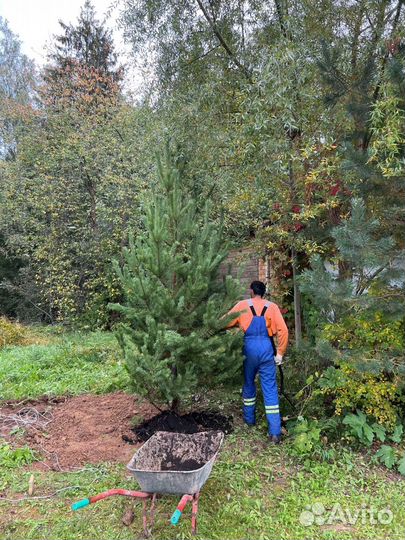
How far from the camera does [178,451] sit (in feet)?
11.6

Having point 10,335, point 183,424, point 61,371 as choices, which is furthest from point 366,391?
point 10,335

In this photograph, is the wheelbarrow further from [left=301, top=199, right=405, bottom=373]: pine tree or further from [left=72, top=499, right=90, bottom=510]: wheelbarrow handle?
[left=301, top=199, right=405, bottom=373]: pine tree

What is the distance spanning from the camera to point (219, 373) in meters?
4.53

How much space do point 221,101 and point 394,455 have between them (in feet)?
15.4

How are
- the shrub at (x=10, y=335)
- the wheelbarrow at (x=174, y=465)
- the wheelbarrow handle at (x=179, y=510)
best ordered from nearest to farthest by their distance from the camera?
the wheelbarrow handle at (x=179, y=510)
the wheelbarrow at (x=174, y=465)
the shrub at (x=10, y=335)

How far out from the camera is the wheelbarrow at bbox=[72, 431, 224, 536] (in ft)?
9.51

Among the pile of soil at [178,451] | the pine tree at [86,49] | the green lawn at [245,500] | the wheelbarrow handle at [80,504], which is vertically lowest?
the green lawn at [245,500]

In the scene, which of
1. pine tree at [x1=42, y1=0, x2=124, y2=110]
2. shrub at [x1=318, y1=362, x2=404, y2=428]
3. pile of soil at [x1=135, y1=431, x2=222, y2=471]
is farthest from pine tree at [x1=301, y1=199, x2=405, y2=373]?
pine tree at [x1=42, y1=0, x2=124, y2=110]

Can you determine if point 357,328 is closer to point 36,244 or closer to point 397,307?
point 397,307

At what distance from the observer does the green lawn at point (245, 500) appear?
3105 millimetres

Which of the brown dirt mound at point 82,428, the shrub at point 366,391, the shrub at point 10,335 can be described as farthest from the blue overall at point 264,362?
the shrub at point 10,335

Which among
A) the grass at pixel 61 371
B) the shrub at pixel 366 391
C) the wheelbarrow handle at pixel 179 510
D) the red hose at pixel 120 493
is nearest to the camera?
the wheelbarrow handle at pixel 179 510

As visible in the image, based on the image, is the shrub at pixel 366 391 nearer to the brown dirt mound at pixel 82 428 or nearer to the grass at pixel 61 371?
the brown dirt mound at pixel 82 428

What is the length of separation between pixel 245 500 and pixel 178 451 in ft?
2.15
